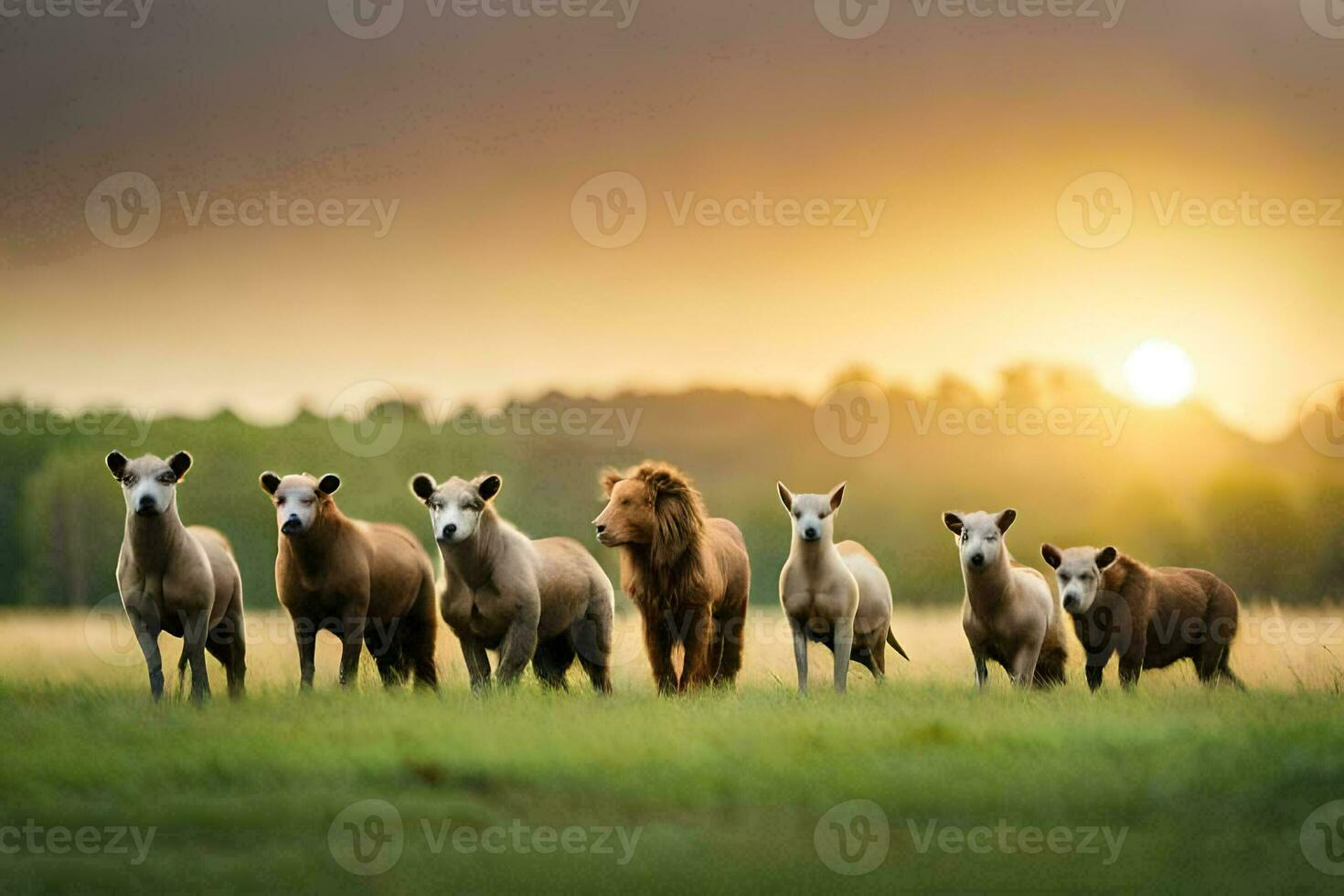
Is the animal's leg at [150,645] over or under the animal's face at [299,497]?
under

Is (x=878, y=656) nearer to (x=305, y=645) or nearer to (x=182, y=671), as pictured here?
(x=305, y=645)

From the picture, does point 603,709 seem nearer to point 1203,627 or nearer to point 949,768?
point 949,768

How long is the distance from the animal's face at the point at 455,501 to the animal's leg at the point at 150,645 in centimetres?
262

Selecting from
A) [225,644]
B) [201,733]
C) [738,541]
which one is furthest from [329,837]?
[738,541]

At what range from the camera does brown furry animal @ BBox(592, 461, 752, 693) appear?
561 inches

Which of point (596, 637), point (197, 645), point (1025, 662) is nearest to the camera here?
point (197, 645)

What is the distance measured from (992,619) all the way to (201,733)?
721 cm

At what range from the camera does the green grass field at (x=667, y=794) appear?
30.0ft

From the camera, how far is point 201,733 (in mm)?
11500

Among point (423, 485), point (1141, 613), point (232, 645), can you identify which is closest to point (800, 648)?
point (1141, 613)

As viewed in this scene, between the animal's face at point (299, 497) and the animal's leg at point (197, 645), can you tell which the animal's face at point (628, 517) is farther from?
the animal's leg at point (197, 645)

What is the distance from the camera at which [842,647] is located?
14297mm

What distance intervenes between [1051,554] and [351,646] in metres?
A: 6.70

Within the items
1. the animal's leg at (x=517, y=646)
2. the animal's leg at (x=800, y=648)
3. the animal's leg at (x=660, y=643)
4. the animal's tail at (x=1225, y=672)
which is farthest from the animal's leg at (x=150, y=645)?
the animal's tail at (x=1225, y=672)
